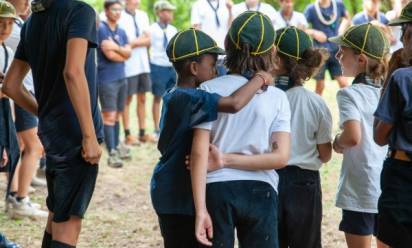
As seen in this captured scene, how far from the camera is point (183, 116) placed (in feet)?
11.6

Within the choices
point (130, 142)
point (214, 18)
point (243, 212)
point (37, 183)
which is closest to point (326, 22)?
point (214, 18)

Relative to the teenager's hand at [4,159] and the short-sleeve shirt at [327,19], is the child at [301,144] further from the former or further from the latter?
the short-sleeve shirt at [327,19]

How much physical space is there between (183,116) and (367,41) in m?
1.38

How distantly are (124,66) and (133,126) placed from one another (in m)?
2.43

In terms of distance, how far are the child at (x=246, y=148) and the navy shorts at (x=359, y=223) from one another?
101cm

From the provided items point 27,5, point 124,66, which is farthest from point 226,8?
point 27,5

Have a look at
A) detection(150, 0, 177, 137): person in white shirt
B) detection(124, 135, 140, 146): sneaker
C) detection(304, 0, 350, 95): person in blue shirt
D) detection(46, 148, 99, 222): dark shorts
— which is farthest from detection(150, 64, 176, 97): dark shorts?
detection(46, 148, 99, 222): dark shorts

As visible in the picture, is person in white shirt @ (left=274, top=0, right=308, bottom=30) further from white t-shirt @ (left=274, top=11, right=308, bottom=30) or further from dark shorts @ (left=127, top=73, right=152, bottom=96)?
dark shorts @ (left=127, top=73, right=152, bottom=96)

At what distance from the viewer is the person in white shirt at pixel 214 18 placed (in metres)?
11.2

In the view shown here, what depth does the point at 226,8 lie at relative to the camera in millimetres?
11289

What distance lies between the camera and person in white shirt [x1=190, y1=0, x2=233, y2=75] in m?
11.2

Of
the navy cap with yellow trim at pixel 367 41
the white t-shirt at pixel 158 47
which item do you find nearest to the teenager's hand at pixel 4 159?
the navy cap with yellow trim at pixel 367 41

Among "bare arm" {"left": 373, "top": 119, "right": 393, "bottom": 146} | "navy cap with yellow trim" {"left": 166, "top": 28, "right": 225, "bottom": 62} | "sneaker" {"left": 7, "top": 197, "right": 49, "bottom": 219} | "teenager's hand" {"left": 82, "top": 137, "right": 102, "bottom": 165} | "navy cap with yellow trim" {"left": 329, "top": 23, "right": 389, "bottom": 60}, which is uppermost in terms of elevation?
"navy cap with yellow trim" {"left": 329, "top": 23, "right": 389, "bottom": 60}

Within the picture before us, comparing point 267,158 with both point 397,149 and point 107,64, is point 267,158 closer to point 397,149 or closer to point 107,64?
point 397,149
